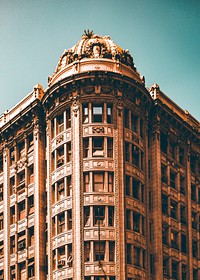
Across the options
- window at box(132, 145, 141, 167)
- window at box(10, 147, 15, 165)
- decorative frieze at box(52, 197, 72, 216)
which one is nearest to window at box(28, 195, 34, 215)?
decorative frieze at box(52, 197, 72, 216)

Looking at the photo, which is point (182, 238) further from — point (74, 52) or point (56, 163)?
point (74, 52)

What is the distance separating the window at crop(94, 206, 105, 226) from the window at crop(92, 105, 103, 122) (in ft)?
30.7

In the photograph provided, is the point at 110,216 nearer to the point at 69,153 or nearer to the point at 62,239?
the point at 62,239

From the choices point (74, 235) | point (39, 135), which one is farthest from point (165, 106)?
point (74, 235)

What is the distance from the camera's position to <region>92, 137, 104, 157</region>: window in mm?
77625

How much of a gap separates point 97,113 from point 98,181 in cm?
729

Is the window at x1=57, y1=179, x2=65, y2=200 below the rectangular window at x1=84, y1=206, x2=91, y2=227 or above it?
above

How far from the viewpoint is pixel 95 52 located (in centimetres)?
8238

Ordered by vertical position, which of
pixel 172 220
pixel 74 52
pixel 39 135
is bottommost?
pixel 172 220

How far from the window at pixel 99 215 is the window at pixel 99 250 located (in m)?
1.94

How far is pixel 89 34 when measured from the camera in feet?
283

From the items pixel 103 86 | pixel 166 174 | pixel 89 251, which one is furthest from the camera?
pixel 166 174

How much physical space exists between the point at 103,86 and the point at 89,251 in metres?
17.2

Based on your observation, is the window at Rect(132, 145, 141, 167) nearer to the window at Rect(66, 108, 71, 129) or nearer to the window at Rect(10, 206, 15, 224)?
the window at Rect(66, 108, 71, 129)
